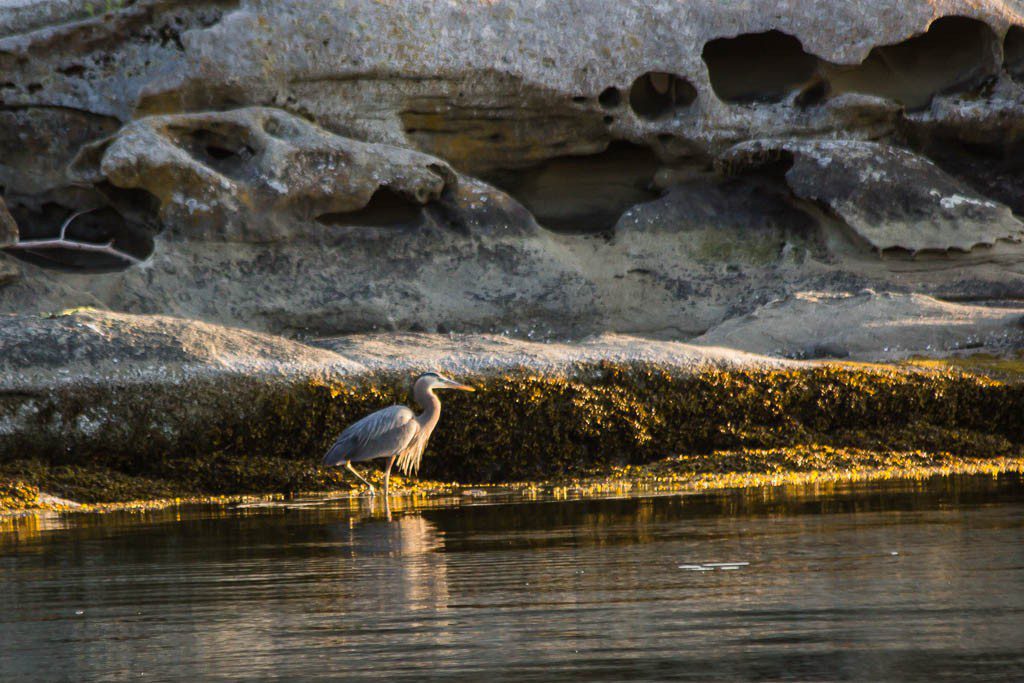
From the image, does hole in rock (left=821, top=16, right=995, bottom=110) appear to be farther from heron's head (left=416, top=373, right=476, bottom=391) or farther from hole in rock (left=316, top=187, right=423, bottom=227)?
heron's head (left=416, top=373, right=476, bottom=391)

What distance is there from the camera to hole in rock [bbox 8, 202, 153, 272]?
18.0 m

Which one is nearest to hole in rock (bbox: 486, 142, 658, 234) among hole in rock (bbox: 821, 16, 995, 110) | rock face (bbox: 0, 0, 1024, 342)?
rock face (bbox: 0, 0, 1024, 342)

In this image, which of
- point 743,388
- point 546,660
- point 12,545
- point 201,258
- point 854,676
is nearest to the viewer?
point 854,676

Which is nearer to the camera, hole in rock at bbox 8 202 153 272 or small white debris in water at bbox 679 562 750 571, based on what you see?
small white debris in water at bbox 679 562 750 571

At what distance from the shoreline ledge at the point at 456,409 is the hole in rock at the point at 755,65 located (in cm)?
732

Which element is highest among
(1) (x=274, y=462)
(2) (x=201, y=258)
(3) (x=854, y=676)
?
(2) (x=201, y=258)

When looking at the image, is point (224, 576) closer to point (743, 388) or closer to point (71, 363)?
point (71, 363)

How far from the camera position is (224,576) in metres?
6.43

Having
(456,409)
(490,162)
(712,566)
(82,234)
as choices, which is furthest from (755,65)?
(712,566)

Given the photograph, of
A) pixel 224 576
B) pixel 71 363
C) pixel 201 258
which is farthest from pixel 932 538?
pixel 201 258

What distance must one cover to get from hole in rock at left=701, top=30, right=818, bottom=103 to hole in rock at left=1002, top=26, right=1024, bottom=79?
8.53ft

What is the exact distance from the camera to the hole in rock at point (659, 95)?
1896cm

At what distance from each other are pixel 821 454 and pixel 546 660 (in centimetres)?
758

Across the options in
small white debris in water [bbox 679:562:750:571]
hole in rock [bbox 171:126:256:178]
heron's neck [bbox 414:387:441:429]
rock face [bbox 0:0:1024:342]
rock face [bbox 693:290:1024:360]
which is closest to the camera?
small white debris in water [bbox 679:562:750:571]
